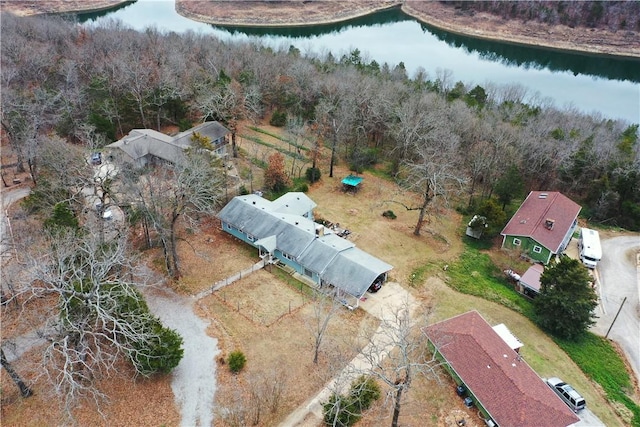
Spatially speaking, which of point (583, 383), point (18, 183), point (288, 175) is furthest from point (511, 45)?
point (18, 183)

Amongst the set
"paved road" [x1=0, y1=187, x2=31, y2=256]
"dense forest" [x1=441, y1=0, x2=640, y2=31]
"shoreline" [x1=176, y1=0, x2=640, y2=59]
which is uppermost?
"dense forest" [x1=441, y1=0, x2=640, y2=31]

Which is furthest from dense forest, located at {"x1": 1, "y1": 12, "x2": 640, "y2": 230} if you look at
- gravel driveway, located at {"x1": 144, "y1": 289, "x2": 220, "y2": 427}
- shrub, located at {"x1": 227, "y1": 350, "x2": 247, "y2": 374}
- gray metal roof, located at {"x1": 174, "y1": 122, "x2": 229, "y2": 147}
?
shrub, located at {"x1": 227, "y1": 350, "x2": 247, "y2": 374}

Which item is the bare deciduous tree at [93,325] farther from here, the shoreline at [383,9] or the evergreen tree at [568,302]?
the shoreline at [383,9]

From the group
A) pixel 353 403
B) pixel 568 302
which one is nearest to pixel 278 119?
pixel 568 302

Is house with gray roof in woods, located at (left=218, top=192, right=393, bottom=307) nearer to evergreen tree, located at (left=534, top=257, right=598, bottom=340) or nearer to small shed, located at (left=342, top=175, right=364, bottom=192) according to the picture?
small shed, located at (left=342, top=175, right=364, bottom=192)

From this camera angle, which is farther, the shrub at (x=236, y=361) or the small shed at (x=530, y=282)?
the small shed at (x=530, y=282)

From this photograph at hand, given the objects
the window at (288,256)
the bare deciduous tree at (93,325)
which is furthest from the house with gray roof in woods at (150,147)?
the bare deciduous tree at (93,325)
